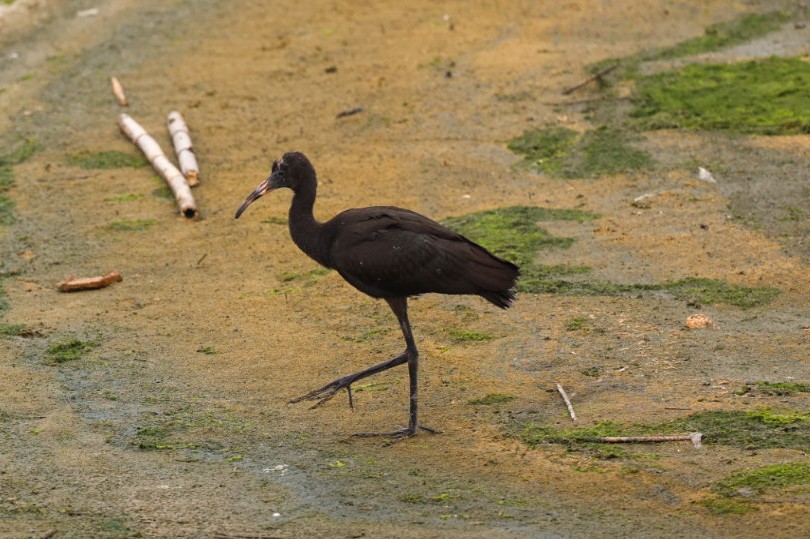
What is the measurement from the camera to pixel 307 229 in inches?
328

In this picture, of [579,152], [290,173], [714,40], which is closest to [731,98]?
[579,152]

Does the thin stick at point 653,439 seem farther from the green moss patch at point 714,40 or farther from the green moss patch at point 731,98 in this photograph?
the green moss patch at point 714,40

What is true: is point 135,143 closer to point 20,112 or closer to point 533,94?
point 20,112

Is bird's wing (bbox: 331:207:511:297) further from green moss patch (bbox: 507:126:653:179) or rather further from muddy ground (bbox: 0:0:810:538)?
green moss patch (bbox: 507:126:653:179)

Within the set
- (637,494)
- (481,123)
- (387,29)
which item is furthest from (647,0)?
(637,494)

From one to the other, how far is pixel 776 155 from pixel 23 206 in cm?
719

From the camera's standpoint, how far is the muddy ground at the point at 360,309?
7035 millimetres

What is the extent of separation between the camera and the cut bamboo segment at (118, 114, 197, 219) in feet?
39.8

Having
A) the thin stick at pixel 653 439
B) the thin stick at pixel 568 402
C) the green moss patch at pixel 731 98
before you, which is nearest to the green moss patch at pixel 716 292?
the thin stick at pixel 568 402

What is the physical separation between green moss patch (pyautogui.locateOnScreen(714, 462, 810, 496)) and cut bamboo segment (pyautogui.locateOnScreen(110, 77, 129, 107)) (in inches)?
402

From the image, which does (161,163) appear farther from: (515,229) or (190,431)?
(190,431)

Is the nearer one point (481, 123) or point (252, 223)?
point (252, 223)

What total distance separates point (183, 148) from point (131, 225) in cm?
167

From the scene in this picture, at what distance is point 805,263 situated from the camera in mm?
10094
